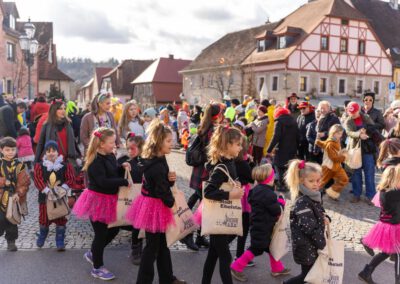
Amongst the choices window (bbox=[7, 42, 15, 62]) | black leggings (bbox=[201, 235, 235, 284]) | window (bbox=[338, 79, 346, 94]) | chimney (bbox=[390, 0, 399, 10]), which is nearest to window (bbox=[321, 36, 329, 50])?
window (bbox=[338, 79, 346, 94])

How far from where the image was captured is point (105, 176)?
5074 mm

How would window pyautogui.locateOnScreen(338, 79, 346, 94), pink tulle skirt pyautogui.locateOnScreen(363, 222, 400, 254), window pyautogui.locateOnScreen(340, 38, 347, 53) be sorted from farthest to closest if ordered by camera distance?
window pyautogui.locateOnScreen(338, 79, 346, 94)
window pyautogui.locateOnScreen(340, 38, 347, 53)
pink tulle skirt pyautogui.locateOnScreen(363, 222, 400, 254)

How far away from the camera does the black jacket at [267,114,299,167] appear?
947cm

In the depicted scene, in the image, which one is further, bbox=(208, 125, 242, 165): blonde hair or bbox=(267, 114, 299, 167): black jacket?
bbox=(267, 114, 299, 167): black jacket

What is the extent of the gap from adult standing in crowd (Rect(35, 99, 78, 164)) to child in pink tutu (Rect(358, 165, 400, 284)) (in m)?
4.41

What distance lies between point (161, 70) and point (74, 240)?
2047 inches

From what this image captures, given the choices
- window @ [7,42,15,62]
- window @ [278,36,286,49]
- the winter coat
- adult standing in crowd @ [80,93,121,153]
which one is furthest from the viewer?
window @ [278,36,286,49]

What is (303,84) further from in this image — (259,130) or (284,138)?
(284,138)

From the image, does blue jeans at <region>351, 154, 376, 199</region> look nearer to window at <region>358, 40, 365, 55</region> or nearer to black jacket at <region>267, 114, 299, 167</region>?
black jacket at <region>267, 114, 299, 167</region>

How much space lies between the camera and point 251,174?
5.27m

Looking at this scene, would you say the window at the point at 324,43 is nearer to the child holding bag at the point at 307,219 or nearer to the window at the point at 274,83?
→ the window at the point at 274,83

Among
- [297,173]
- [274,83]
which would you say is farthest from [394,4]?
[297,173]

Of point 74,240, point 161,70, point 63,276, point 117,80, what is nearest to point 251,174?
point 63,276

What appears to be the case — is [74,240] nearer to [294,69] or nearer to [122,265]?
[122,265]
